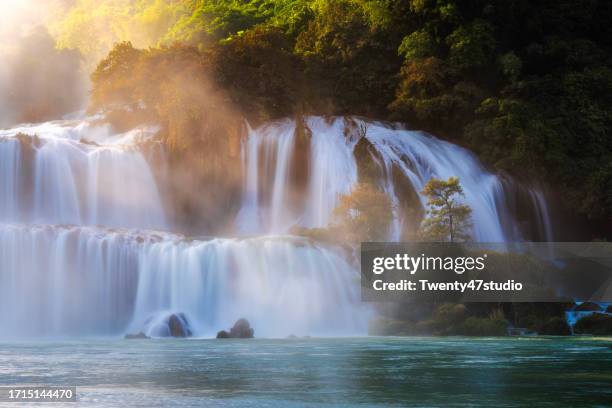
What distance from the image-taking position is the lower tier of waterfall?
3073 centimetres

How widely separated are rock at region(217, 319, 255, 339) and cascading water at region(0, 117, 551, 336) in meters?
1.42

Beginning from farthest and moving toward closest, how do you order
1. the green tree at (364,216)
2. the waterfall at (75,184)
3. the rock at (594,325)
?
the waterfall at (75,184) → the green tree at (364,216) → the rock at (594,325)

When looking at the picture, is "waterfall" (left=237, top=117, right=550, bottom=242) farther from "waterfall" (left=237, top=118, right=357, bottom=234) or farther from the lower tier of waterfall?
the lower tier of waterfall

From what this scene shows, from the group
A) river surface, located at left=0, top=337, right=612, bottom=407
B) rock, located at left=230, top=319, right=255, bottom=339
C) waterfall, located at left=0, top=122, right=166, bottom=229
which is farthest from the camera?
waterfall, located at left=0, top=122, right=166, bottom=229

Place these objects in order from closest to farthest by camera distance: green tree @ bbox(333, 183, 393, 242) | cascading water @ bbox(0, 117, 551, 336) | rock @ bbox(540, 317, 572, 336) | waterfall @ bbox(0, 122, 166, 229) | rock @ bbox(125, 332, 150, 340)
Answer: rock @ bbox(125, 332, 150, 340)
rock @ bbox(540, 317, 572, 336)
cascading water @ bbox(0, 117, 551, 336)
green tree @ bbox(333, 183, 393, 242)
waterfall @ bbox(0, 122, 166, 229)

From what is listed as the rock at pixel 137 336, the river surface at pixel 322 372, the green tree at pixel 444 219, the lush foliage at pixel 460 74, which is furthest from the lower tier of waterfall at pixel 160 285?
the lush foliage at pixel 460 74

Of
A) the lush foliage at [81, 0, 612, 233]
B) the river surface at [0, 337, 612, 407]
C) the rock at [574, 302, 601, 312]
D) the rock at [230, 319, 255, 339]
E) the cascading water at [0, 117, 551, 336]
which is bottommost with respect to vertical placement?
the river surface at [0, 337, 612, 407]

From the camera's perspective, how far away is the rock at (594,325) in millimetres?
30016

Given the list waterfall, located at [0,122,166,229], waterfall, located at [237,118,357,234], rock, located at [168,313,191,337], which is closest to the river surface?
rock, located at [168,313,191,337]

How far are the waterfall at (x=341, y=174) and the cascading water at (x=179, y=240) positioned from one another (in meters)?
0.05

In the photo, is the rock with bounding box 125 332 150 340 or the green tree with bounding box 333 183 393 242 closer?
the rock with bounding box 125 332 150 340

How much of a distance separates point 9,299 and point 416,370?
1728cm

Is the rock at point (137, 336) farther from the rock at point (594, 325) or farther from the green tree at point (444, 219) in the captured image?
the rock at point (594, 325)

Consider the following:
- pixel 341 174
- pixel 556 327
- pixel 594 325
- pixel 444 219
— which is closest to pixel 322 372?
pixel 556 327
